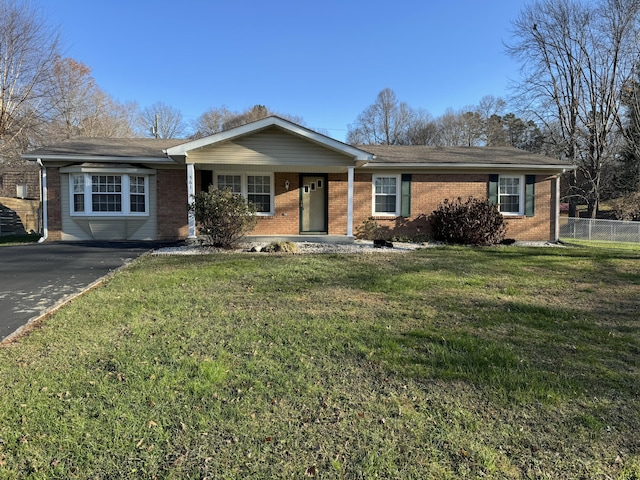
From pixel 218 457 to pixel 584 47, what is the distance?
32.3 m

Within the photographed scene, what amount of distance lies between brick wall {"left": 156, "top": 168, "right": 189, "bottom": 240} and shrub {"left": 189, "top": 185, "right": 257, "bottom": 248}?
9.72 feet

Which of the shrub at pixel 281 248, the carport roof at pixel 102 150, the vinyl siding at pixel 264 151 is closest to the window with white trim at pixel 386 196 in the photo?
the vinyl siding at pixel 264 151

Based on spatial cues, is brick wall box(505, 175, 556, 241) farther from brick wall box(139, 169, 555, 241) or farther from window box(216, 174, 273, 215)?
window box(216, 174, 273, 215)

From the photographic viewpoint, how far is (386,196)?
13.9 m

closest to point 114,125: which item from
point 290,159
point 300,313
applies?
point 290,159

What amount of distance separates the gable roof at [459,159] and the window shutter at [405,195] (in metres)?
0.53

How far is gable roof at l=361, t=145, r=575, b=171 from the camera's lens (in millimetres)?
13352

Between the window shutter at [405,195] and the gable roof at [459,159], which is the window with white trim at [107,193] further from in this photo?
the window shutter at [405,195]

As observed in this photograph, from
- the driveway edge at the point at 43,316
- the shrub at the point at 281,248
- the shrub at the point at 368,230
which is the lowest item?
the driveway edge at the point at 43,316

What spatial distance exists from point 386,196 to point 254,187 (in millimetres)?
4593

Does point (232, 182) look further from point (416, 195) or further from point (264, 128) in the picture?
point (416, 195)

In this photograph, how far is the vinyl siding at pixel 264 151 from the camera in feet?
37.6

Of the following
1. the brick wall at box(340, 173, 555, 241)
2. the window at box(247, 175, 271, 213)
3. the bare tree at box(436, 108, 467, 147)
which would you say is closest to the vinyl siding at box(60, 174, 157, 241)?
the window at box(247, 175, 271, 213)

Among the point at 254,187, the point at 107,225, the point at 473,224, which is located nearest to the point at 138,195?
the point at 107,225
